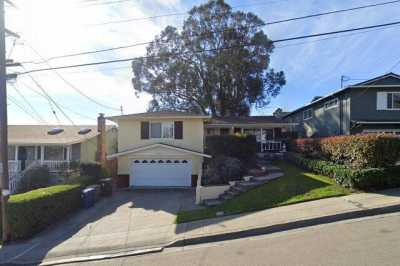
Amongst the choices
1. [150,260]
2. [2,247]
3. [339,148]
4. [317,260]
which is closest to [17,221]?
[2,247]

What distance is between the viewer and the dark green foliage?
16.7 m

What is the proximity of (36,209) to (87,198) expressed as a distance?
161 inches

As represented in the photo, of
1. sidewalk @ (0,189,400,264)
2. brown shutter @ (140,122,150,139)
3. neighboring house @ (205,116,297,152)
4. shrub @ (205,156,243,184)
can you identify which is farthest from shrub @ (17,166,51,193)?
neighboring house @ (205,116,297,152)

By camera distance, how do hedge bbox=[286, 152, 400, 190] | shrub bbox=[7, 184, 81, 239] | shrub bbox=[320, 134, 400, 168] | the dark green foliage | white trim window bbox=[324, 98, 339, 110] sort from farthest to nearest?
white trim window bbox=[324, 98, 339, 110] → the dark green foliage → shrub bbox=[320, 134, 400, 168] → hedge bbox=[286, 152, 400, 190] → shrub bbox=[7, 184, 81, 239]

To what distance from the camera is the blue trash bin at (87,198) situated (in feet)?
51.5

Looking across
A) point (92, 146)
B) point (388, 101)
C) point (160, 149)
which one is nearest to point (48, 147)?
point (92, 146)

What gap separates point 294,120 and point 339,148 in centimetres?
2327

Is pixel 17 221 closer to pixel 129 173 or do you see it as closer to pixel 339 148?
pixel 129 173

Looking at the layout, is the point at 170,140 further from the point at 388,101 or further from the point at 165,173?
the point at 388,101

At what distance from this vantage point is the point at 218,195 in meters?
15.4

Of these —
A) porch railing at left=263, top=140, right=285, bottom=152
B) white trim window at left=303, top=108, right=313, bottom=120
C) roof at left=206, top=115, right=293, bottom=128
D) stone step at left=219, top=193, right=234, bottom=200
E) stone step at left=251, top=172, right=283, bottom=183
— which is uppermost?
white trim window at left=303, top=108, right=313, bottom=120

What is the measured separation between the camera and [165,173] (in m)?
21.1

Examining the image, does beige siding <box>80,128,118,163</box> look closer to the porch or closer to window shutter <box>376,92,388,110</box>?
the porch

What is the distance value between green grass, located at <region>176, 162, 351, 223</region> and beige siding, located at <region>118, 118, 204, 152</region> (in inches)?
282
